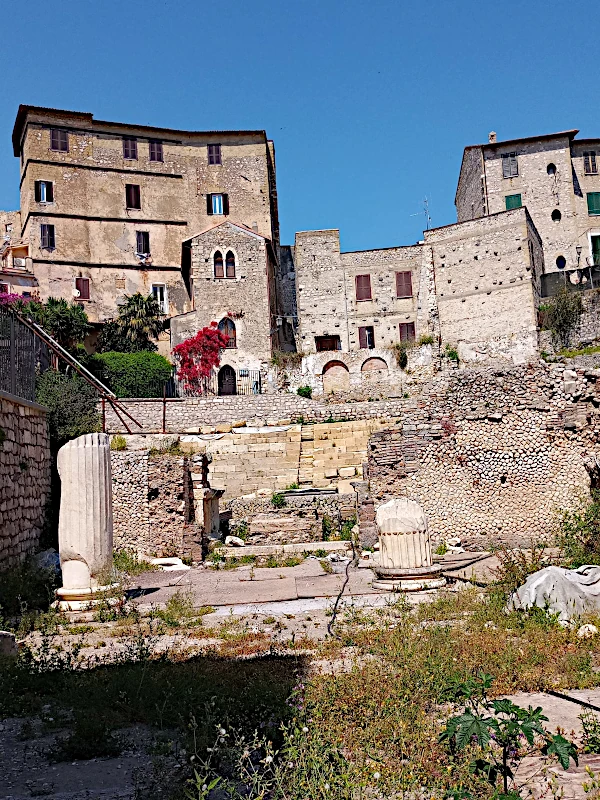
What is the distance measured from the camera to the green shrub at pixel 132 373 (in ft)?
123

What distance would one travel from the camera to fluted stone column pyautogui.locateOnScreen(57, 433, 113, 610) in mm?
11430

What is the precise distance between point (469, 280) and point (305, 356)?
37.2ft

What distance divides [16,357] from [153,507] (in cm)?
646

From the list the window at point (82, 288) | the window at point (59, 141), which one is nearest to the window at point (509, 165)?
the window at point (82, 288)

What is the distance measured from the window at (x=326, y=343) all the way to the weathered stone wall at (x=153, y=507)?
2884cm

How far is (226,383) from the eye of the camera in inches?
1703

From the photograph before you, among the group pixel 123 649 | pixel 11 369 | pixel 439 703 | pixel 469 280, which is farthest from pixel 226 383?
pixel 439 703

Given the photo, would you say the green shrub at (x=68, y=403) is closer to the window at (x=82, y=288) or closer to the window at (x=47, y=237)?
the window at (x=82, y=288)

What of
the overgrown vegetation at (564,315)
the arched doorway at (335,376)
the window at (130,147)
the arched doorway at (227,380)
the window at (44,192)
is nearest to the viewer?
the overgrown vegetation at (564,315)

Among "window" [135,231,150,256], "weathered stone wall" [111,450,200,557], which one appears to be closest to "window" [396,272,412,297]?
"window" [135,231,150,256]

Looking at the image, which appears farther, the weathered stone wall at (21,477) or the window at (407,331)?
the window at (407,331)

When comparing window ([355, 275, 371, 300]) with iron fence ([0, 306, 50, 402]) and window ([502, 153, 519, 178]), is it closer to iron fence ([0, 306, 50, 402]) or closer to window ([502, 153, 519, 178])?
window ([502, 153, 519, 178])

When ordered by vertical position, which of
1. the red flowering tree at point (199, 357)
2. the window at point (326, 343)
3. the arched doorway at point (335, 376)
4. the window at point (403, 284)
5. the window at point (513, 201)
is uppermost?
the window at point (513, 201)

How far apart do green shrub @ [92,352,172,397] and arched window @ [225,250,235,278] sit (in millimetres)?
8033
